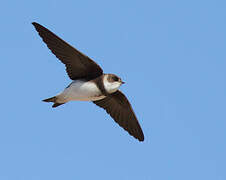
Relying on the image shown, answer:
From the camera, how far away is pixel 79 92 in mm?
10531

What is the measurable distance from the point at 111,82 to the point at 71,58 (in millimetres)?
828

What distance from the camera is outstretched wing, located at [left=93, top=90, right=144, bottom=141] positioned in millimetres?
11742

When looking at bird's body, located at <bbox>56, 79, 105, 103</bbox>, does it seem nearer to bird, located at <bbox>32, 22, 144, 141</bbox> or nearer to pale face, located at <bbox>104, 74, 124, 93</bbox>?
bird, located at <bbox>32, 22, 144, 141</bbox>

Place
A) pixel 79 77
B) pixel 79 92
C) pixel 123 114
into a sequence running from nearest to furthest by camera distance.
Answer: pixel 79 92, pixel 79 77, pixel 123 114

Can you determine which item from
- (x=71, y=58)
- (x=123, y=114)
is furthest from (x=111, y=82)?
(x=123, y=114)

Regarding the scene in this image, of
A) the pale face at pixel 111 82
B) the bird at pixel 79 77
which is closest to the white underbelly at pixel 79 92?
the bird at pixel 79 77

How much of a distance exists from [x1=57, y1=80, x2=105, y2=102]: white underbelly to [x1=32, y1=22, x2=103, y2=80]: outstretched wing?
0.19 metres

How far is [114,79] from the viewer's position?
34.8ft

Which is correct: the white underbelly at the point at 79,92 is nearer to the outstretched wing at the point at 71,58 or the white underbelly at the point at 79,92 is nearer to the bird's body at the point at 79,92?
the bird's body at the point at 79,92

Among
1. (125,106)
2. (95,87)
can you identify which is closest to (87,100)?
(95,87)

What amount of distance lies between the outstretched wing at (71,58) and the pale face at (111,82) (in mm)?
172

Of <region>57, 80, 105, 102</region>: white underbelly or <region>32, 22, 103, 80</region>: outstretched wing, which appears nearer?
<region>32, 22, 103, 80</region>: outstretched wing

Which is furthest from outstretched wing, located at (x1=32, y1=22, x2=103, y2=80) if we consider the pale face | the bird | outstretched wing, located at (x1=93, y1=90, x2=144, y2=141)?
outstretched wing, located at (x1=93, y1=90, x2=144, y2=141)

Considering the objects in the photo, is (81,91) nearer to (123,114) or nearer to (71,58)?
(71,58)
